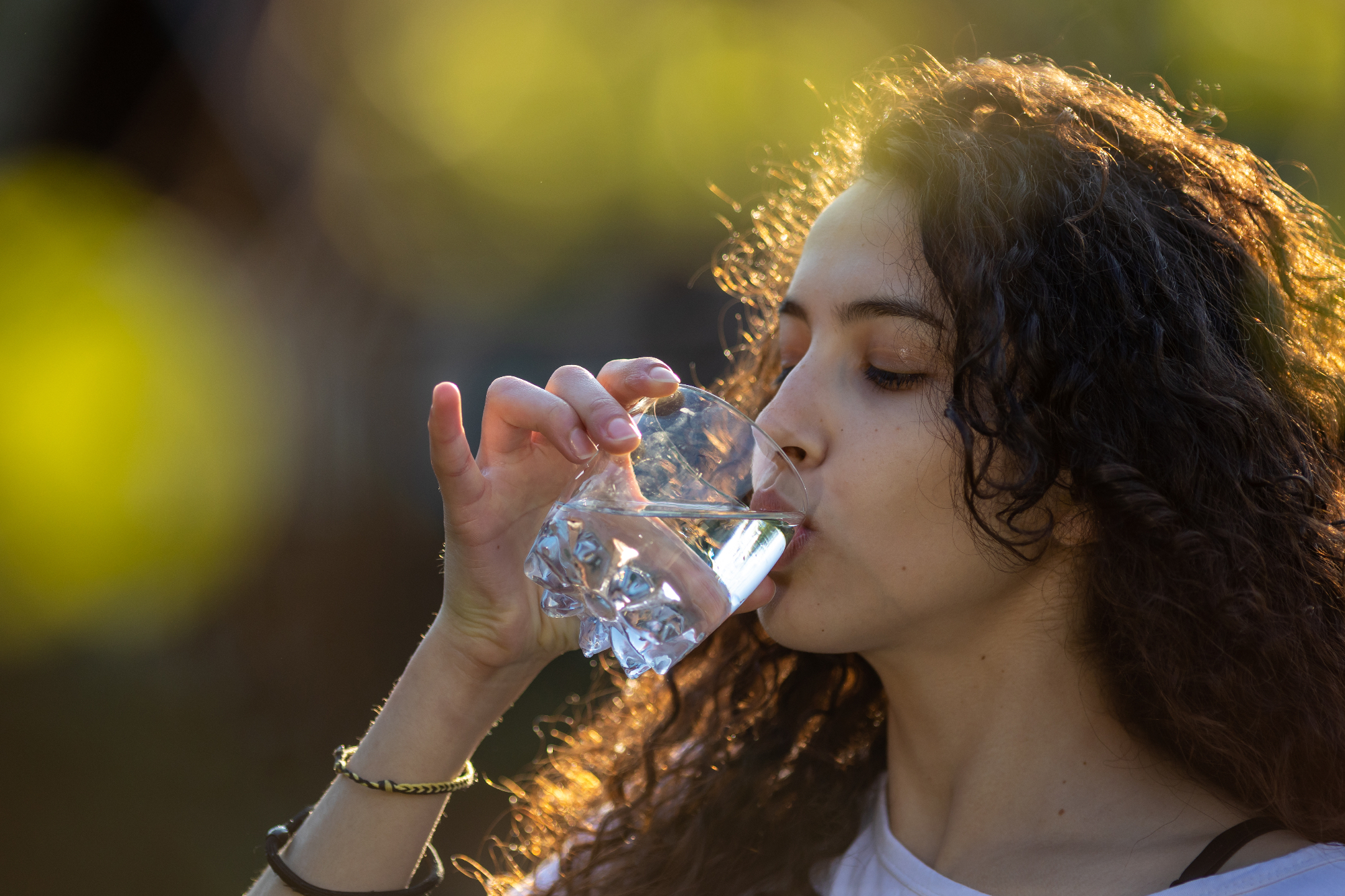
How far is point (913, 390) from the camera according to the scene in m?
1.44

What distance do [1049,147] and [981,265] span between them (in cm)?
28

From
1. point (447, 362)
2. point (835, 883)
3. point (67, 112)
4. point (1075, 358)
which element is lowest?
point (447, 362)

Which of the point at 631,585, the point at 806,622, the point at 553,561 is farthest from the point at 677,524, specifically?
the point at 806,622

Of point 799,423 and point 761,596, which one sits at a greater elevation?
point 799,423

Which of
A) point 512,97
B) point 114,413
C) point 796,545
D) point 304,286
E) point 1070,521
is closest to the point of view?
point 796,545

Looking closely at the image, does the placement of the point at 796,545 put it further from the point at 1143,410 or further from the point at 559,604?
the point at 1143,410

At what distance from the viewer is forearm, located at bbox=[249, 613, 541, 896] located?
1585 mm

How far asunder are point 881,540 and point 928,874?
1.89 feet

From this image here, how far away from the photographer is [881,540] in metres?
1.40

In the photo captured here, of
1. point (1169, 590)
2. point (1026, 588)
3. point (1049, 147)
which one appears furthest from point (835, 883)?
point (1049, 147)

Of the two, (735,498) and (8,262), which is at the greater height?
(735,498)

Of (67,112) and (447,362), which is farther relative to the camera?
(447,362)

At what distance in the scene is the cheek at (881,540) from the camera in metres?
1.40

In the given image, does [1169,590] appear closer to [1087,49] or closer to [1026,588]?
[1026,588]
